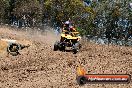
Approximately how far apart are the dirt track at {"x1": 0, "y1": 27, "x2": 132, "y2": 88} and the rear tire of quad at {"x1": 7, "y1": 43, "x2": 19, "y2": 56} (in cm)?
46

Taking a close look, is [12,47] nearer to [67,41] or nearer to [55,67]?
[67,41]

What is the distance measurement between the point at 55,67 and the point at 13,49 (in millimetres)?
4741

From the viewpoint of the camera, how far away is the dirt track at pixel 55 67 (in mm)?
12813

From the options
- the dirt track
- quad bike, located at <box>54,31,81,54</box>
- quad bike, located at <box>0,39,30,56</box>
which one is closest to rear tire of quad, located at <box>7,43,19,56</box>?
quad bike, located at <box>0,39,30,56</box>

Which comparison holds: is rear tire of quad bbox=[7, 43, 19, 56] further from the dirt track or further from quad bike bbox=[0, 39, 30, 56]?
the dirt track

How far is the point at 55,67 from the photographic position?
15.3 metres

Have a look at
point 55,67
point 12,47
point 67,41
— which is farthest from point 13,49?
point 55,67

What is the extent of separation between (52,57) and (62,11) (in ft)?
109

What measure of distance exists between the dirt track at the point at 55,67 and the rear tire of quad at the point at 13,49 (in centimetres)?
46

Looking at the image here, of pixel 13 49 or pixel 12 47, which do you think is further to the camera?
pixel 12 47

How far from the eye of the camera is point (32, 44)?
73.3 feet

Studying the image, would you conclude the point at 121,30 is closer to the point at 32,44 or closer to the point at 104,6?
the point at 104,6

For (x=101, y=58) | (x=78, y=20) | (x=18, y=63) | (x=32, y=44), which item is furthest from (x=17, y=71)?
(x=78, y=20)

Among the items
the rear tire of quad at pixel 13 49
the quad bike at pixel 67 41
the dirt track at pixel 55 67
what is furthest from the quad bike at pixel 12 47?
the quad bike at pixel 67 41
